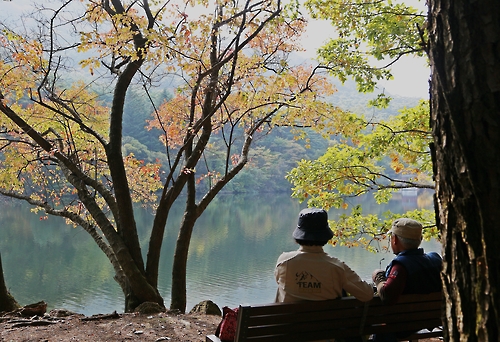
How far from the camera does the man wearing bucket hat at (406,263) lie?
2553 millimetres

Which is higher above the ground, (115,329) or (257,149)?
(257,149)

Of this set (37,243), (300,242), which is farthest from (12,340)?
(37,243)

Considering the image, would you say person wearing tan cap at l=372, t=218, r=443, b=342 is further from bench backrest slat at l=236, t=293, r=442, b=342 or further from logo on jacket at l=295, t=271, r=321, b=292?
logo on jacket at l=295, t=271, r=321, b=292

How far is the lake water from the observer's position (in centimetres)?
1528

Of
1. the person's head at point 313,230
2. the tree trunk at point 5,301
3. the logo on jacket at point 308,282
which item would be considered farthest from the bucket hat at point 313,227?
the tree trunk at point 5,301

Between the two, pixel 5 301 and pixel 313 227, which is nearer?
pixel 313 227

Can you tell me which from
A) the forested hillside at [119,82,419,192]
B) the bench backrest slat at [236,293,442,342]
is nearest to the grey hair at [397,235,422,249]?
the bench backrest slat at [236,293,442,342]

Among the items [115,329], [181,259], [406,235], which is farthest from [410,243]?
[181,259]

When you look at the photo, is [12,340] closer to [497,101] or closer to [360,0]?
[497,101]

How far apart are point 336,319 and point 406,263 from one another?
1.53ft

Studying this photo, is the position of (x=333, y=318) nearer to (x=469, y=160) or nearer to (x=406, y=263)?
(x=406, y=263)

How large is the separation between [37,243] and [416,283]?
22.9 meters

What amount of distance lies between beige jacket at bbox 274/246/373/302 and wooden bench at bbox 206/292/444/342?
0.06 meters

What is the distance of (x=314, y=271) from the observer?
8.01 ft
